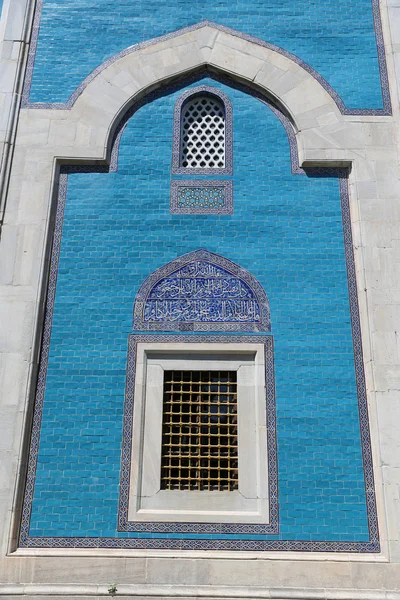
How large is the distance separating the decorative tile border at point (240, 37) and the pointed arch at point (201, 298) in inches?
92.7

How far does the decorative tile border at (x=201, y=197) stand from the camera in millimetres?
7070

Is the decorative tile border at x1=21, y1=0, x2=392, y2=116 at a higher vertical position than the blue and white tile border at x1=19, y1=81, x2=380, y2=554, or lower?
higher

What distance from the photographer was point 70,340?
6.53 metres

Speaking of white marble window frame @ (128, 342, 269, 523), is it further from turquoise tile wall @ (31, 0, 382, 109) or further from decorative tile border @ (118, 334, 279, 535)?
turquoise tile wall @ (31, 0, 382, 109)

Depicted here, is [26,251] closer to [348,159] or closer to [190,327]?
[190,327]

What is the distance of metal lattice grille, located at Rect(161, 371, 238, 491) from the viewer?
6.14m

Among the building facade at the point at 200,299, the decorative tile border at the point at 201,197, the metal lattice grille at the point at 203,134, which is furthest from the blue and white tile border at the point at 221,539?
the metal lattice grille at the point at 203,134

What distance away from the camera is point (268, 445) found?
6117 mm

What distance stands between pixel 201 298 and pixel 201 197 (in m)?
1.21

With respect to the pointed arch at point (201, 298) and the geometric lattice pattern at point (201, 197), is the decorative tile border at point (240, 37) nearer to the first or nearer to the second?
the geometric lattice pattern at point (201, 197)

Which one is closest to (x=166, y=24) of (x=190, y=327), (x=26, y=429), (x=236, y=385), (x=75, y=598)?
(x=190, y=327)

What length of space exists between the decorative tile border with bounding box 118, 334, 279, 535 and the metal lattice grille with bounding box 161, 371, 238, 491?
33 cm

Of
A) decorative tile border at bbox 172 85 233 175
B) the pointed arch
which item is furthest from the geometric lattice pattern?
the pointed arch

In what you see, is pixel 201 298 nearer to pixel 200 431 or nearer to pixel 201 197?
pixel 201 197
